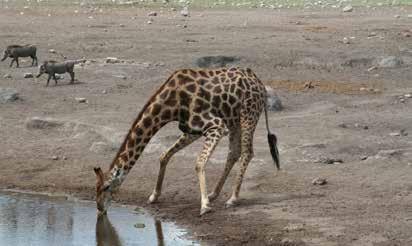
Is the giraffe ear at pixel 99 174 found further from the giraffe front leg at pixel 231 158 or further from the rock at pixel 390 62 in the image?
the rock at pixel 390 62

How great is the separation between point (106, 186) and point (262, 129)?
4894mm

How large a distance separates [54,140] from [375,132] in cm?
503

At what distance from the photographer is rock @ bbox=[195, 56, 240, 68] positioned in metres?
23.2

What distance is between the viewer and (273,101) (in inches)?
701

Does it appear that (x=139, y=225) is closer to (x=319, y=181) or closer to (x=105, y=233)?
(x=105, y=233)

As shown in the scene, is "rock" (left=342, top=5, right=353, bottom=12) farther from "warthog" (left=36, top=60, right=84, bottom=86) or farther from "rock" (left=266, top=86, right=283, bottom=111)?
"rock" (left=266, top=86, right=283, bottom=111)

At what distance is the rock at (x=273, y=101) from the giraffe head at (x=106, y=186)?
616 centimetres

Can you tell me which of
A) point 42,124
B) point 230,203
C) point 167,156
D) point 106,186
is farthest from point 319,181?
point 42,124

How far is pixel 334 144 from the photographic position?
48.4 feet

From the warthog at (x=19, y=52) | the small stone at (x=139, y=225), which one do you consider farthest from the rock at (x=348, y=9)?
the small stone at (x=139, y=225)

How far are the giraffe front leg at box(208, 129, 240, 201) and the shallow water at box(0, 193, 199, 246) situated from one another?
0.86 metres

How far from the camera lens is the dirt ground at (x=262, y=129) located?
1141 cm

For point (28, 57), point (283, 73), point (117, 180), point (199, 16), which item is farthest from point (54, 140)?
point (199, 16)

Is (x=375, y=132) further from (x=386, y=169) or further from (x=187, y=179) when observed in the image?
(x=187, y=179)
